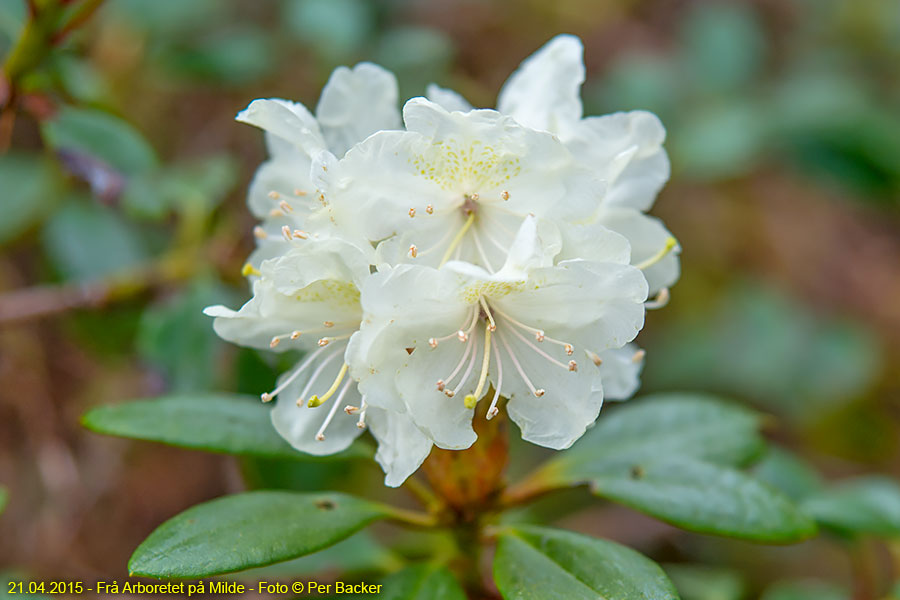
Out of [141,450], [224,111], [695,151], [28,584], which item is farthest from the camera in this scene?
[224,111]

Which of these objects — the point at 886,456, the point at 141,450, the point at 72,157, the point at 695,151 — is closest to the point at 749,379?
the point at 886,456

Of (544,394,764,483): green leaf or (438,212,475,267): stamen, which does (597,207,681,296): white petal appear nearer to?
(438,212,475,267): stamen

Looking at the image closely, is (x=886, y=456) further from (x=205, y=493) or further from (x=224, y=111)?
(x=224, y=111)

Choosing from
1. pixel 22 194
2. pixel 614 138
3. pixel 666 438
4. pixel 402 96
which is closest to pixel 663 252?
pixel 614 138

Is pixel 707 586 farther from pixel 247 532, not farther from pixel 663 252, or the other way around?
pixel 247 532

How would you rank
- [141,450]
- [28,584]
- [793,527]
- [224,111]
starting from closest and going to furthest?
[793,527] < [28,584] < [141,450] < [224,111]

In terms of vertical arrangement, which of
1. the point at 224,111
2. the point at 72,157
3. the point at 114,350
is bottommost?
the point at 114,350
